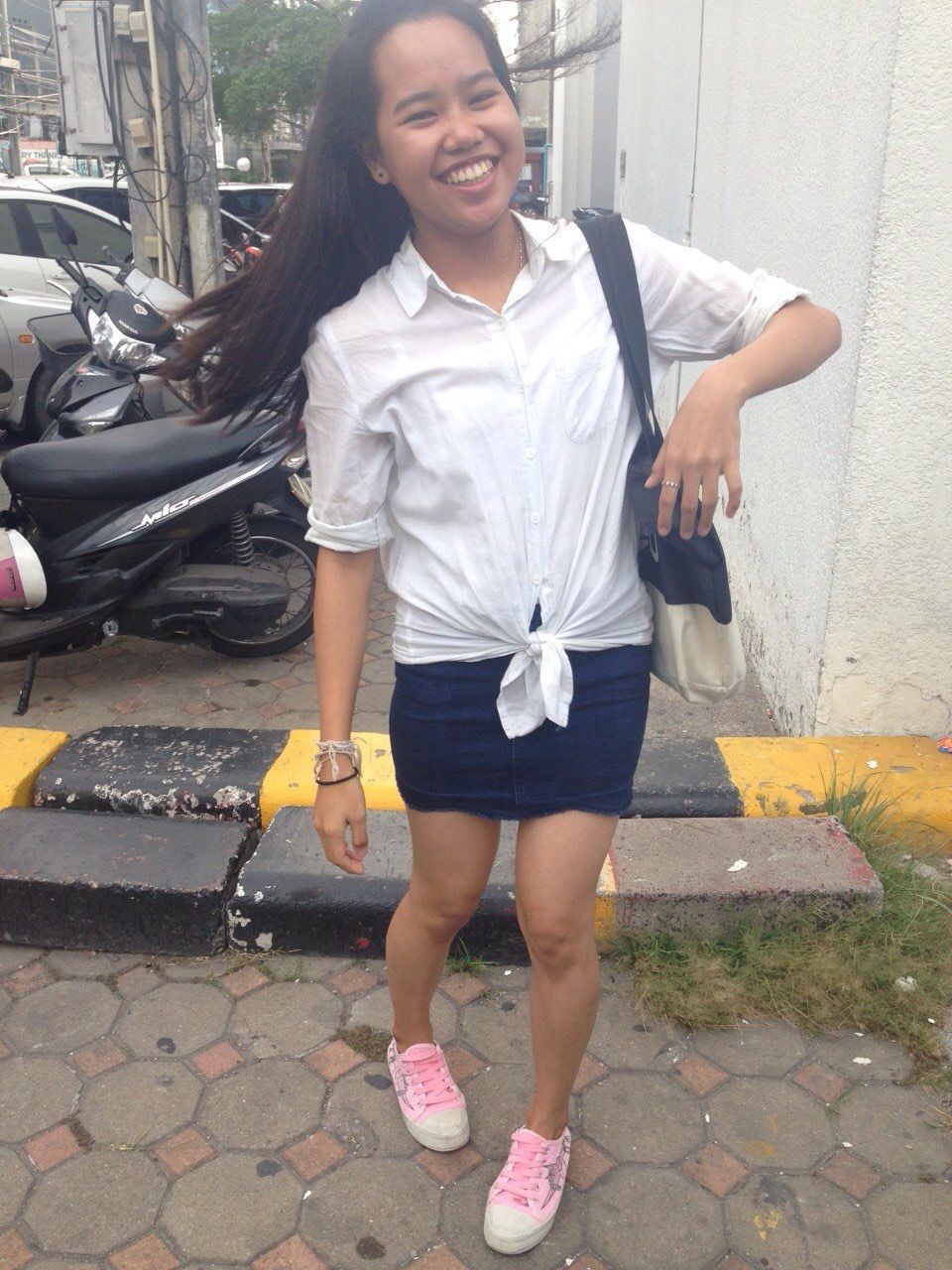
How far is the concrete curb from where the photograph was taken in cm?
260

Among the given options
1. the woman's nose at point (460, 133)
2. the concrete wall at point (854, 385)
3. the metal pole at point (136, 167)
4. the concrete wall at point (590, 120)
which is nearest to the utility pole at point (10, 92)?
the concrete wall at point (590, 120)

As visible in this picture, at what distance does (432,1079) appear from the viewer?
213 centimetres

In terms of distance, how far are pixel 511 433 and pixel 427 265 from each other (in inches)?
11.7

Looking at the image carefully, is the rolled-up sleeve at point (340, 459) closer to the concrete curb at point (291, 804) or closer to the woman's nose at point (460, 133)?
the woman's nose at point (460, 133)

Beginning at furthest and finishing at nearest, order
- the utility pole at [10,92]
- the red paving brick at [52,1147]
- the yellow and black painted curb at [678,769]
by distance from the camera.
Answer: the utility pole at [10,92] < the yellow and black painted curb at [678,769] < the red paving brick at [52,1147]

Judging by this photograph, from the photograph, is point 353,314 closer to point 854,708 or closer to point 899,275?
point 899,275

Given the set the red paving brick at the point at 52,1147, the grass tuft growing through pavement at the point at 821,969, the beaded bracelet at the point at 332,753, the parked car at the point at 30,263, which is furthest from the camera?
the parked car at the point at 30,263

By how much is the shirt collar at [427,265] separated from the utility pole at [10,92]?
70.1 feet

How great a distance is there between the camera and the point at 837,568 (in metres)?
3.05

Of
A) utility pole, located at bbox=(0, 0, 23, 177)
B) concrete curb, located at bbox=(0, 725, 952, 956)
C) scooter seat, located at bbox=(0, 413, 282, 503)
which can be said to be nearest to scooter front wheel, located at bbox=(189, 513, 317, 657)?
scooter seat, located at bbox=(0, 413, 282, 503)

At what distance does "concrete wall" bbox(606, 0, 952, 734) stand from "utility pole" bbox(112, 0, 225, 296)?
3.68 metres

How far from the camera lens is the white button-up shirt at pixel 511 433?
5.33ft

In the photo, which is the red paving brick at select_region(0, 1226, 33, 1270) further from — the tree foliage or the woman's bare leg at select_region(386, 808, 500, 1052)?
the tree foliage

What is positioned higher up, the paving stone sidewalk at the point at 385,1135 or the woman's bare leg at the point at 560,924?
the woman's bare leg at the point at 560,924
